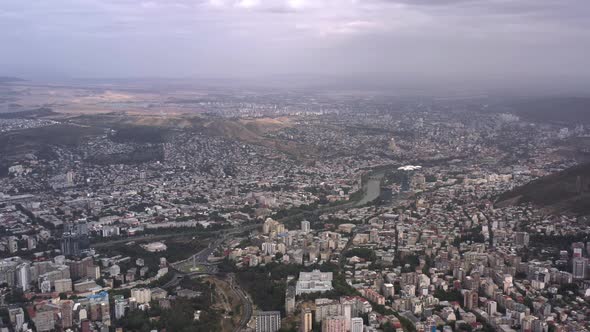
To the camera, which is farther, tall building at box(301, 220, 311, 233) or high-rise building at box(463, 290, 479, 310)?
tall building at box(301, 220, 311, 233)

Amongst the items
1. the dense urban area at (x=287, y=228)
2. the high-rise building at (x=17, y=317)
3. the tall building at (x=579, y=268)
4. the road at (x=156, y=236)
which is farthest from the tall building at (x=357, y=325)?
Result: the road at (x=156, y=236)

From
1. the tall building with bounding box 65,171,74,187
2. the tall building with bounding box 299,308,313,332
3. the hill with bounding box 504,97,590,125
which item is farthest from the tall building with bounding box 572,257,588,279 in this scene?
the hill with bounding box 504,97,590,125

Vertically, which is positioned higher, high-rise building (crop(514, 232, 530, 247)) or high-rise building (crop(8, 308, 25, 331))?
high-rise building (crop(514, 232, 530, 247))

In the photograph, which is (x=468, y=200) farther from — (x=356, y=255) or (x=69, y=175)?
(x=69, y=175)

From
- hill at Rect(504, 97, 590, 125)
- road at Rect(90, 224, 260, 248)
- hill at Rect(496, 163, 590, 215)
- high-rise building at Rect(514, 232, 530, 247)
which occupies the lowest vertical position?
road at Rect(90, 224, 260, 248)

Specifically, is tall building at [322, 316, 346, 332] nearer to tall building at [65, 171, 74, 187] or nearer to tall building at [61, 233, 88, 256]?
tall building at [61, 233, 88, 256]

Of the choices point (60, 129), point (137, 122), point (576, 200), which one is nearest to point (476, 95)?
point (137, 122)

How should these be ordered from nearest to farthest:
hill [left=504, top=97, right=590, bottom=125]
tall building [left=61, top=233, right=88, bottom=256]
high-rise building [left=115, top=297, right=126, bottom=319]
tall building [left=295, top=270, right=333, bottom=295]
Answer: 1. high-rise building [left=115, top=297, right=126, bottom=319]
2. tall building [left=295, top=270, right=333, bottom=295]
3. tall building [left=61, top=233, right=88, bottom=256]
4. hill [left=504, top=97, right=590, bottom=125]
